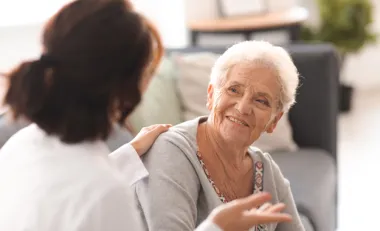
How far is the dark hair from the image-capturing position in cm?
98

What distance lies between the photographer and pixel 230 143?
1.58 metres

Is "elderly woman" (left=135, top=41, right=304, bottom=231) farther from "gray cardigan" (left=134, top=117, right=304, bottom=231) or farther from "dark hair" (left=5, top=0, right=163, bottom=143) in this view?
"dark hair" (left=5, top=0, right=163, bottom=143)

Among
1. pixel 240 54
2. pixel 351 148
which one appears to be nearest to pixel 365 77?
pixel 351 148

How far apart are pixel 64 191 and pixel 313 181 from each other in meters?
1.56

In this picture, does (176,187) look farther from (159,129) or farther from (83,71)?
(83,71)

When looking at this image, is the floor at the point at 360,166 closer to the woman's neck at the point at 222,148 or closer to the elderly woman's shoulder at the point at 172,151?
the woman's neck at the point at 222,148

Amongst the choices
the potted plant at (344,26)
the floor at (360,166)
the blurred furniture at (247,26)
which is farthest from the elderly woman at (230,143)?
the potted plant at (344,26)

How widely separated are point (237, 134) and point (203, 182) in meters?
0.16

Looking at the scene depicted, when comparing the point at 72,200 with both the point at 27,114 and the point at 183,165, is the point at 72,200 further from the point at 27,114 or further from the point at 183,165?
the point at 183,165

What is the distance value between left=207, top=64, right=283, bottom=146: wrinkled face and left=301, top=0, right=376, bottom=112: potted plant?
306 cm

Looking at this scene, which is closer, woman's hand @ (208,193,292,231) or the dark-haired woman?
the dark-haired woman

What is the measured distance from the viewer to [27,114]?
1017 mm

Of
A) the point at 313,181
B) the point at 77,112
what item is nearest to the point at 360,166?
the point at 313,181

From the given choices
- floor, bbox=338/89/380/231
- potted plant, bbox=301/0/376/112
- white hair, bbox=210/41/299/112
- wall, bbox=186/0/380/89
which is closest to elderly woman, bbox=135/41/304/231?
white hair, bbox=210/41/299/112
